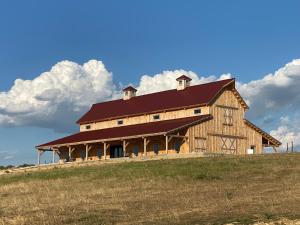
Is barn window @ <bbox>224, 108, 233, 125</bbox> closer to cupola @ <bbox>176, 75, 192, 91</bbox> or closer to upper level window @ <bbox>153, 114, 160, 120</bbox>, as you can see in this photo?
cupola @ <bbox>176, 75, 192, 91</bbox>

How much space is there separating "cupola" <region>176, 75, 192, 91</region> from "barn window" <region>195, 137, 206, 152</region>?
965 centimetres

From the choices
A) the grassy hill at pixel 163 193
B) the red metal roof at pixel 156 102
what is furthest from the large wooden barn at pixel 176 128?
the grassy hill at pixel 163 193

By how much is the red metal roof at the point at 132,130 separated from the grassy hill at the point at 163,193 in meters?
9.24

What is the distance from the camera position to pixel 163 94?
213 feet

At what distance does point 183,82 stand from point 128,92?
29.8 feet

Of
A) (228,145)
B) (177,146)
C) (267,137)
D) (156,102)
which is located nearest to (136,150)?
(177,146)

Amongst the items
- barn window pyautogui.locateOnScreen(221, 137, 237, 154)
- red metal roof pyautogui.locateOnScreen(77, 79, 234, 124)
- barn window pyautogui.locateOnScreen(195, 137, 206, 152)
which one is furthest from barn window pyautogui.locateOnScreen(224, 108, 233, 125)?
barn window pyautogui.locateOnScreen(195, 137, 206, 152)

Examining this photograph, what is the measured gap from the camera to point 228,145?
191ft

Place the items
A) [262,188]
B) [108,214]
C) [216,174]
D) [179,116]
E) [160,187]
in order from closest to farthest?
[108,214] < [262,188] < [160,187] < [216,174] < [179,116]

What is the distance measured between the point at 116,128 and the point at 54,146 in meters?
7.37

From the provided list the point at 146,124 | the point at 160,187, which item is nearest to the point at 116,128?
the point at 146,124

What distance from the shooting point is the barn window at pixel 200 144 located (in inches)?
2176

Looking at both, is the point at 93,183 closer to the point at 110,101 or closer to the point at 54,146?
the point at 54,146

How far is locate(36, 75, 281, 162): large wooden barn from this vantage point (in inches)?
2175
